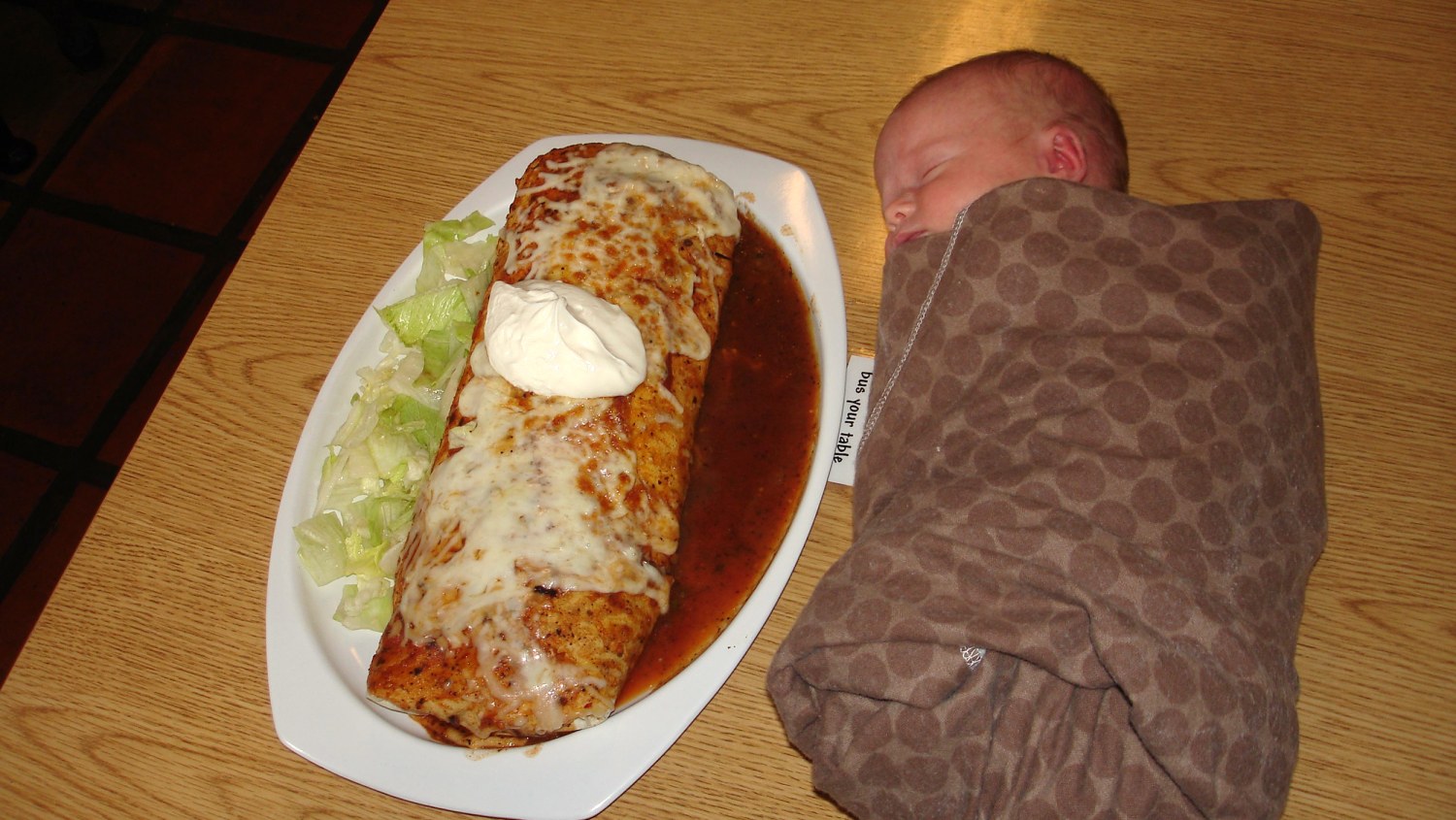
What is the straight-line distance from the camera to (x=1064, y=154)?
67.8 inches

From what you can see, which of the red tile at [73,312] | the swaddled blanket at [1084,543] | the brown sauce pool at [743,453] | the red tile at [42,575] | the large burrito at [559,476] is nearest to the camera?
the swaddled blanket at [1084,543]

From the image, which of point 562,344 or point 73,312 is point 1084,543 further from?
point 73,312

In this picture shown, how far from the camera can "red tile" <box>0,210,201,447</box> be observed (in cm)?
279

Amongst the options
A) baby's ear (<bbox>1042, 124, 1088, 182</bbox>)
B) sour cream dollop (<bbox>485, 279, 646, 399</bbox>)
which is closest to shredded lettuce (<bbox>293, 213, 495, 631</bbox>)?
sour cream dollop (<bbox>485, 279, 646, 399</bbox>)

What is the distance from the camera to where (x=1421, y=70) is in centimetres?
204

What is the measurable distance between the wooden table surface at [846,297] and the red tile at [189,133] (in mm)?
→ 920

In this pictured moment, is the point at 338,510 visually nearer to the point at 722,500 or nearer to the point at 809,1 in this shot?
the point at 722,500

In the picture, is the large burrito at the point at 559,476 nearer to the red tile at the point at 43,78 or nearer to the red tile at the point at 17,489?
the red tile at the point at 17,489

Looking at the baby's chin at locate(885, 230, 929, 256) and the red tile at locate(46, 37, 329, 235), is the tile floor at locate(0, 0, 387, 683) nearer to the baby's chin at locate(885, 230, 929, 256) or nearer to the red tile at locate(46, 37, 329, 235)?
the red tile at locate(46, 37, 329, 235)

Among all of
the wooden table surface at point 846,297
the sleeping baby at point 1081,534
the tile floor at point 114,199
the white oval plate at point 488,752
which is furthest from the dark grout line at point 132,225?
the sleeping baby at point 1081,534

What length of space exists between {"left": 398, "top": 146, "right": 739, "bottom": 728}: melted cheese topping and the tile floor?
5.41 feet

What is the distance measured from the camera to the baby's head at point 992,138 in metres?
1.72

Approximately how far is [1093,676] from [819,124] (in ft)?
4.40

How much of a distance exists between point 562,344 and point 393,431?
1.64 feet
